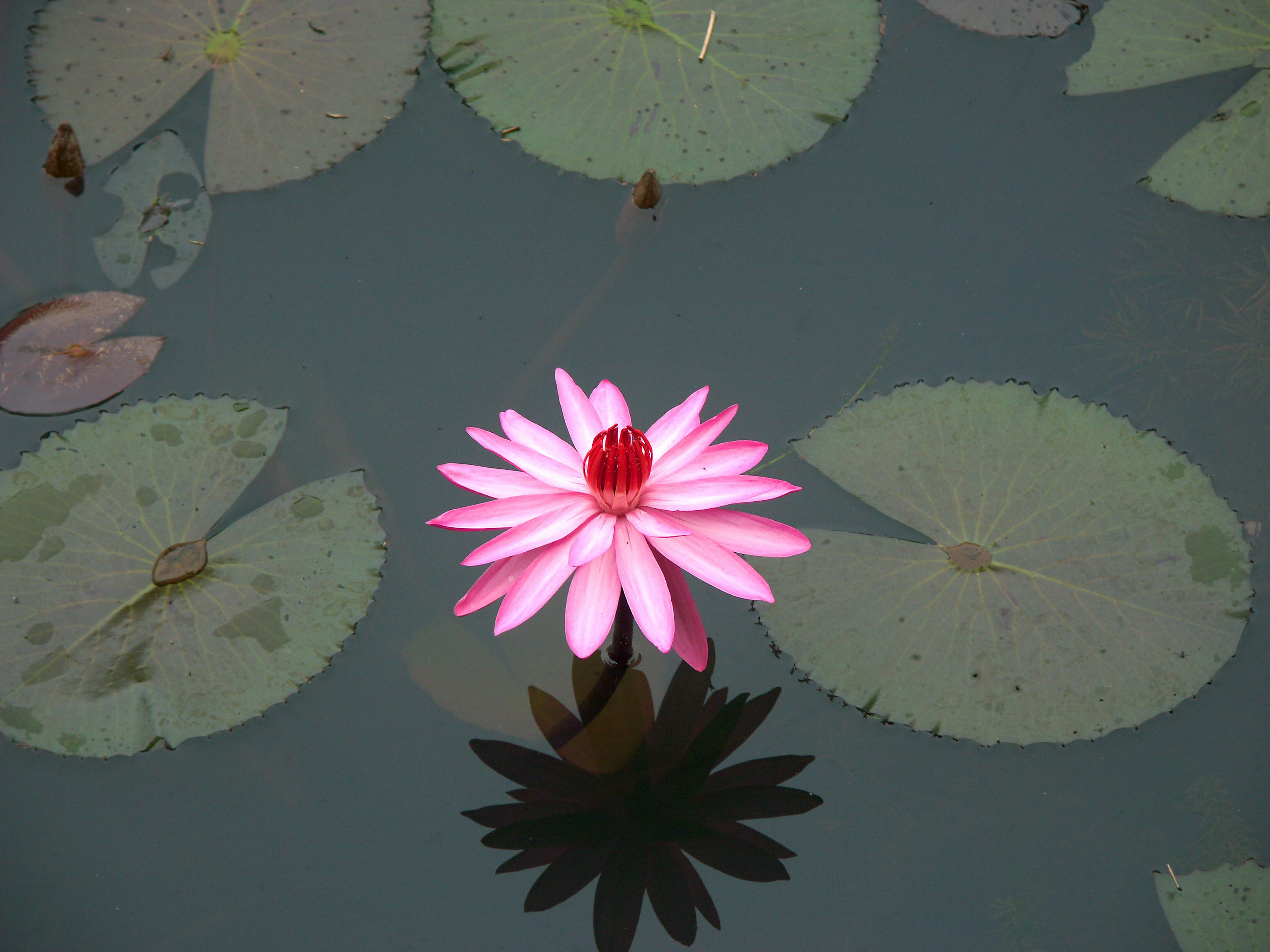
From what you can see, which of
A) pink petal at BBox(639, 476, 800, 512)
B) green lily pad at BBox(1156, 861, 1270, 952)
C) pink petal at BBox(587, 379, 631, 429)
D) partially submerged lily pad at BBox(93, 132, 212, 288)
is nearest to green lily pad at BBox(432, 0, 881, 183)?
partially submerged lily pad at BBox(93, 132, 212, 288)

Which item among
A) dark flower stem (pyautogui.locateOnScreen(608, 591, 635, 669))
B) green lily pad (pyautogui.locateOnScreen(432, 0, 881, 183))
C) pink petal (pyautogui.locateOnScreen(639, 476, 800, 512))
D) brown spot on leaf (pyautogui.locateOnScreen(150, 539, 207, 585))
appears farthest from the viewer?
green lily pad (pyautogui.locateOnScreen(432, 0, 881, 183))

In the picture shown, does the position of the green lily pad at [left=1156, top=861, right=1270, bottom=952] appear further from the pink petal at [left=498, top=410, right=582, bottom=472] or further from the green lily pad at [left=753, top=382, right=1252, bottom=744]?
the pink petal at [left=498, top=410, right=582, bottom=472]

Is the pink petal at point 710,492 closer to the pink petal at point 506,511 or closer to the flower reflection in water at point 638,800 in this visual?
the pink petal at point 506,511

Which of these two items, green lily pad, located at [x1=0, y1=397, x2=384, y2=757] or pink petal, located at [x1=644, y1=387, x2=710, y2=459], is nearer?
pink petal, located at [x1=644, y1=387, x2=710, y2=459]

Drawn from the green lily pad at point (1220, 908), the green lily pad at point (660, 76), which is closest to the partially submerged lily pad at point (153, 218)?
the green lily pad at point (660, 76)

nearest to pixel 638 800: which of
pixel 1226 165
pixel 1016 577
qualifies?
pixel 1016 577

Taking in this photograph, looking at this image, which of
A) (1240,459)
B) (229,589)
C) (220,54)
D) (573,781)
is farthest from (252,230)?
(1240,459)

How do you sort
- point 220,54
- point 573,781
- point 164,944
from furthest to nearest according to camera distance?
1. point 220,54
2. point 573,781
3. point 164,944

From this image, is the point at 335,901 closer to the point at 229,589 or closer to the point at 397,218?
the point at 229,589

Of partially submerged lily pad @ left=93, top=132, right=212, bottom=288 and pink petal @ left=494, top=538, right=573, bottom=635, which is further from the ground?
partially submerged lily pad @ left=93, top=132, right=212, bottom=288
